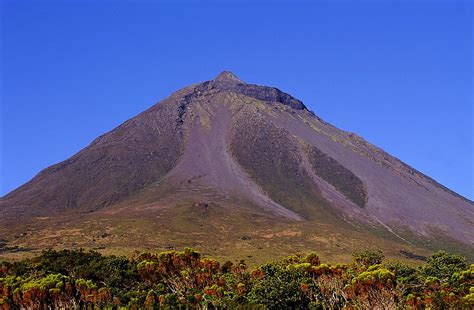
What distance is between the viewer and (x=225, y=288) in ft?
152

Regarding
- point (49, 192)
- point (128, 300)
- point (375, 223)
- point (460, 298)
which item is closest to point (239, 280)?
point (128, 300)

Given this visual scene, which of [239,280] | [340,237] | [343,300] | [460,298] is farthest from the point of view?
[340,237]

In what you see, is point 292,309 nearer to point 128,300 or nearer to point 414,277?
point 128,300

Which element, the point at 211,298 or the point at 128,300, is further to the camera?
the point at 128,300

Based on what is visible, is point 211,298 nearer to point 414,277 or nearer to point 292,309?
point 292,309

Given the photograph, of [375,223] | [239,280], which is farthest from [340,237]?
[239,280]

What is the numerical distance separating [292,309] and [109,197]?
Result: 502ft

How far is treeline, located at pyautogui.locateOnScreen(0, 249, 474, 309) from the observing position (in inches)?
1518

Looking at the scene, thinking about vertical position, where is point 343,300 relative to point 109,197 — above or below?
below

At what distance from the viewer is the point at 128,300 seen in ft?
146

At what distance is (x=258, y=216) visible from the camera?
155375 millimetres

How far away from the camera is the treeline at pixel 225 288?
127 feet

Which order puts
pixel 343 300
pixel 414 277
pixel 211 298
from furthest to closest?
pixel 414 277 → pixel 343 300 → pixel 211 298

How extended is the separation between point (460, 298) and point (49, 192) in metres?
177
